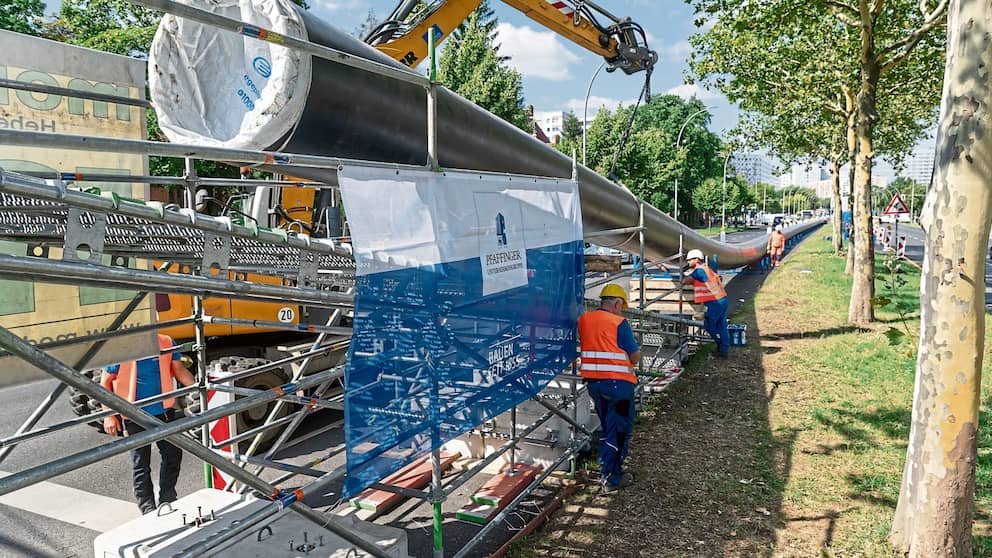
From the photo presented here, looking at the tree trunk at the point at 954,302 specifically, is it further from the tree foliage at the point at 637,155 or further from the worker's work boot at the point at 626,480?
the tree foliage at the point at 637,155

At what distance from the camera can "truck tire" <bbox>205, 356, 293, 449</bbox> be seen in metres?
6.62

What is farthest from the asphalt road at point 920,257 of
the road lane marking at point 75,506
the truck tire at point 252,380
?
the road lane marking at point 75,506

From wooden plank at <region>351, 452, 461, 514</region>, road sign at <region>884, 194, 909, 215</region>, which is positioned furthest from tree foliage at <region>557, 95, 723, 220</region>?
wooden plank at <region>351, 452, 461, 514</region>

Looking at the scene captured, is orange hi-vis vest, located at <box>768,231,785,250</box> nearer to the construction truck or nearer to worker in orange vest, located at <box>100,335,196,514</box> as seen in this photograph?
the construction truck

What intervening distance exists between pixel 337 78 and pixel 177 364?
10.1ft

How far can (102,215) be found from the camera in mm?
2156

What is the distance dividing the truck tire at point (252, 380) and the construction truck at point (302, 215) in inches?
0.4

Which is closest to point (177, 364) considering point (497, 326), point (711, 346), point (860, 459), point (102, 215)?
point (497, 326)

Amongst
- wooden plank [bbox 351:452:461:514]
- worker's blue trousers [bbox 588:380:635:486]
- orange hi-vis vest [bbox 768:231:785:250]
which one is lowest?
wooden plank [bbox 351:452:461:514]

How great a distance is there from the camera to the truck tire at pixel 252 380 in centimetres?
662

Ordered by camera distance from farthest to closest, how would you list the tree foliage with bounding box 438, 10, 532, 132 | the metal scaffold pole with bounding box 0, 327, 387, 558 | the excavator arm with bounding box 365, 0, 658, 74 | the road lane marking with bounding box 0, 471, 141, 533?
1. the tree foliage with bounding box 438, 10, 532, 132
2. the excavator arm with bounding box 365, 0, 658, 74
3. the road lane marking with bounding box 0, 471, 141, 533
4. the metal scaffold pole with bounding box 0, 327, 387, 558

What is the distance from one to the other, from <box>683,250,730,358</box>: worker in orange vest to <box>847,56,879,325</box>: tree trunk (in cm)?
340

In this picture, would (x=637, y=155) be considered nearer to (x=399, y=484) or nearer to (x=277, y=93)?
(x=399, y=484)

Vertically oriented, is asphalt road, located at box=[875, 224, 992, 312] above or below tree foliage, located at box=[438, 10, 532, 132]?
below
